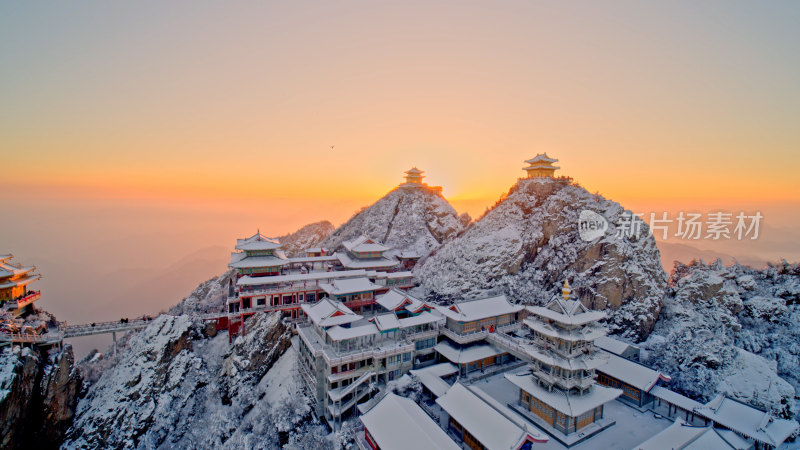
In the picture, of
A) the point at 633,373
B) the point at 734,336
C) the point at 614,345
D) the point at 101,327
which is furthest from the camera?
the point at 101,327

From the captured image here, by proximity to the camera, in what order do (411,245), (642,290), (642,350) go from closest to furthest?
(642,350) → (642,290) → (411,245)

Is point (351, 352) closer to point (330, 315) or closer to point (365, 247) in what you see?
point (330, 315)

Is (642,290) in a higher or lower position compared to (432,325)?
higher

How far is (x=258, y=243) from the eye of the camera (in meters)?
51.0

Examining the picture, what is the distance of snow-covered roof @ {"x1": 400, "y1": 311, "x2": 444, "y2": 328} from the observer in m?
39.4

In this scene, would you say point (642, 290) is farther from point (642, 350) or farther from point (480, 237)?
point (480, 237)

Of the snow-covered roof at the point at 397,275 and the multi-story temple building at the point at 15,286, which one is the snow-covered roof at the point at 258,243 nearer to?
the snow-covered roof at the point at 397,275

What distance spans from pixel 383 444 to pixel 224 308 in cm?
3209

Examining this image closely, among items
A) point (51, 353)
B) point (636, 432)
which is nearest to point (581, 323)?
point (636, 432)

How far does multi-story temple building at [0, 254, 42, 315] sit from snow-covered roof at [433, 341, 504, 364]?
161 feet

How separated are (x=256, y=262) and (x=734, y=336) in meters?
60.6

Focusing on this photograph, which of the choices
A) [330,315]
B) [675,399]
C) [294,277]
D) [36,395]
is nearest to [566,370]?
[675,399]

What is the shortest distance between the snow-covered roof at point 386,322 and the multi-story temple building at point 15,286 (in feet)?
138

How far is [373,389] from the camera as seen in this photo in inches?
1368
